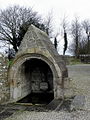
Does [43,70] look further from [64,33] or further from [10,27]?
[64,33]

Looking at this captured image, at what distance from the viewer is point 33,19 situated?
38.9 m

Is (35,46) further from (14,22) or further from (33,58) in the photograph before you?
(14,22)

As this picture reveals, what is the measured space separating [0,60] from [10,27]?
31.8 meters

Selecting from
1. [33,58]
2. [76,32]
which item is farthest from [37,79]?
[76,32]

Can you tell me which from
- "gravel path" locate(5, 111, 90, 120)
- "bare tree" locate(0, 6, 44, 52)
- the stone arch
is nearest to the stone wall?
the stone arch

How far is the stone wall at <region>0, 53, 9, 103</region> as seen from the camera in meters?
8.00

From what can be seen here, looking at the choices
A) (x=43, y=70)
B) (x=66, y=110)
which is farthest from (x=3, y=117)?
(x=43, y=70)

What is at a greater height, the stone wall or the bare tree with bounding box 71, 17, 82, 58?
the bare tree with bounding box 71, 17, 82, 58

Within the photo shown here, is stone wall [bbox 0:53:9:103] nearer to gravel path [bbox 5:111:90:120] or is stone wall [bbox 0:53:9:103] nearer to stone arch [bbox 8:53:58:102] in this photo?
stone arch [bbox 8:53:58:102]

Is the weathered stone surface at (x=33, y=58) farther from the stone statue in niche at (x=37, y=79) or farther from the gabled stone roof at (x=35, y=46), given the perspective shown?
the stone statue in niche at (x=37, y=79)

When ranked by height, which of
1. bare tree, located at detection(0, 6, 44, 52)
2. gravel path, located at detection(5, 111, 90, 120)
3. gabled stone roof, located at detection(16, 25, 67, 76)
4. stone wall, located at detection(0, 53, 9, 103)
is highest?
bare tree, located at detection(0, 6, 44, 52)

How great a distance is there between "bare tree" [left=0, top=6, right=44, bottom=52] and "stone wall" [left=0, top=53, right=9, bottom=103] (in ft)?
99.0

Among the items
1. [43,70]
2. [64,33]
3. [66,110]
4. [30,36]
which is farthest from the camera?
[64,33]

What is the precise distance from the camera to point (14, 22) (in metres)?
38.8
